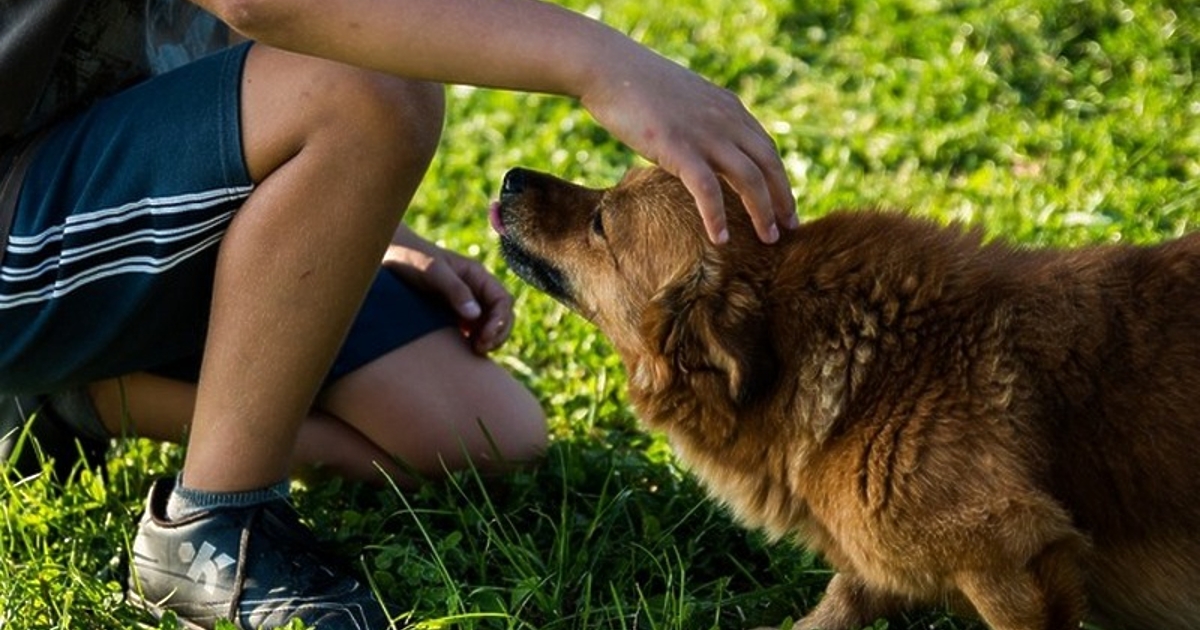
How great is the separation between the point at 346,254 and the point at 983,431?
1.25 metres

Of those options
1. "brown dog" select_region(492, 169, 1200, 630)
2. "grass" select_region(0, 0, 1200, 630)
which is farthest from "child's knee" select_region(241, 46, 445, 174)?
"grass" select_region(0, 0, 1200, 630)

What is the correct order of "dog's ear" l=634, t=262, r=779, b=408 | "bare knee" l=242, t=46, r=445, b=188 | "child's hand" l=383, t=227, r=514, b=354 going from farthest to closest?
"child's hand" l=383, t=227, r=514, b=354 → "bare knee" l=242, t=46, r=445, b=188 → "dog's ear" l=634, t=262, r=779, b=408

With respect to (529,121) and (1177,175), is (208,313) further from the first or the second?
(1177,175)

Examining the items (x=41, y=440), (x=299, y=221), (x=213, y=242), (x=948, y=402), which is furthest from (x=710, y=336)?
(x=41, y=440)

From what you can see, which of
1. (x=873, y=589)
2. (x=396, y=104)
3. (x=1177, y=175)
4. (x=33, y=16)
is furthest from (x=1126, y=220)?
(x=33, y=16)

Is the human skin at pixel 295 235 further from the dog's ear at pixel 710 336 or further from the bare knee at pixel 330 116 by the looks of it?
the dog's ear at pixel 710 336

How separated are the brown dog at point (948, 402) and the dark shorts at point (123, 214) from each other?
87 cm

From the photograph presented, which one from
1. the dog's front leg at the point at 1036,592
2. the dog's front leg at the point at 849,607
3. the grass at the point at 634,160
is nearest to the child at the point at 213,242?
the grass at the point at 634,160

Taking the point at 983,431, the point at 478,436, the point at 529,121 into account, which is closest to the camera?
the point at 983,431

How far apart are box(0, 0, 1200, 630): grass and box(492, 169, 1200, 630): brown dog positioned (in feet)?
1.29

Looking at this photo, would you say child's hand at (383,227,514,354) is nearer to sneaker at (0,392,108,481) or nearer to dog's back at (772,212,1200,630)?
sneaker at (0,392,108,481)

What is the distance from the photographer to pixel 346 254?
3.38m

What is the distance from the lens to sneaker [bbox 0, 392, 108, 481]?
392 cm

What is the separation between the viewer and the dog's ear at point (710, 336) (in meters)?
3.10
